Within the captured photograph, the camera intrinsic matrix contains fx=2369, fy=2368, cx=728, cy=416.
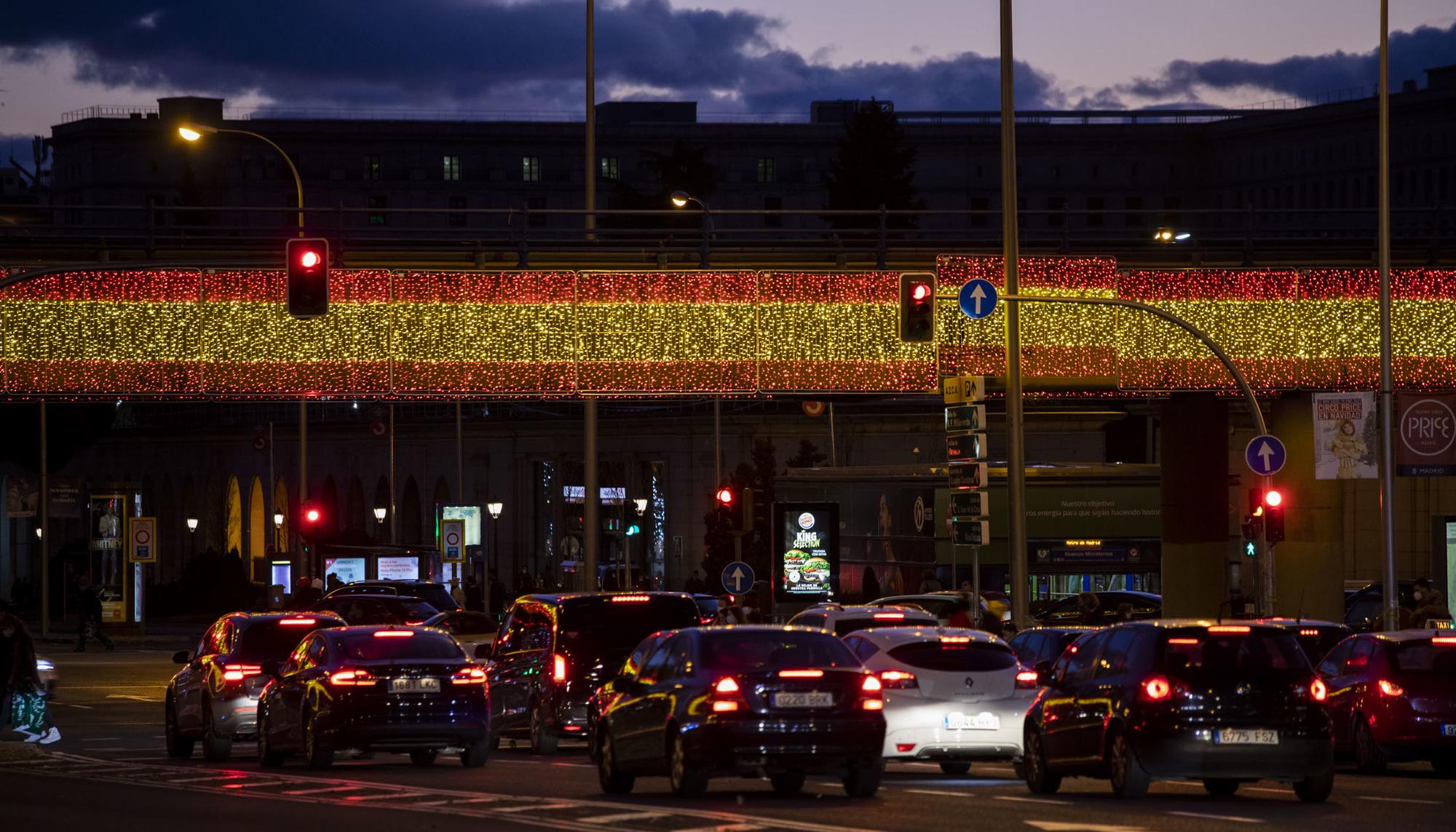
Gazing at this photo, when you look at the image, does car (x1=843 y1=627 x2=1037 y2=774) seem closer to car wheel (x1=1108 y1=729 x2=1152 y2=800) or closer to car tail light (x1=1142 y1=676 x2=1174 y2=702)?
car wheel (x1=1108 y1=729 x2=1152 y2=800)

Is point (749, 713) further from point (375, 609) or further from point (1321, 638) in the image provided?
point (375, 609)

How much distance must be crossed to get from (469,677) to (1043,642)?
25.5 feet

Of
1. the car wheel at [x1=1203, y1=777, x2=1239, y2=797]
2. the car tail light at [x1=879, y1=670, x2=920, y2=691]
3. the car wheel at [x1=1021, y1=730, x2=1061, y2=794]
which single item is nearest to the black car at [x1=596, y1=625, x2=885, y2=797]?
the car wheel at [x1=1021, y1=730, x2=1061, y2=794]

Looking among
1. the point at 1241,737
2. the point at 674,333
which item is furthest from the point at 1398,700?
the point at 674,333

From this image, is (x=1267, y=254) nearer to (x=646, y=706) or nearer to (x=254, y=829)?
(x=646, y=706)

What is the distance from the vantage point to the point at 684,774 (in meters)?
19.2

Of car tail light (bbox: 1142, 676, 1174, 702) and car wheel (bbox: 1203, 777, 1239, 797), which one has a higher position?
car tail light (bbox: 1142, 676, 1174, 702)

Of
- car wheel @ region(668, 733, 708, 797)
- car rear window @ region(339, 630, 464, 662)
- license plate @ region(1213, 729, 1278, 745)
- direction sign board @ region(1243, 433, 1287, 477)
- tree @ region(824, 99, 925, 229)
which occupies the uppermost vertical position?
tree @ region(824, 99, 925, 229)

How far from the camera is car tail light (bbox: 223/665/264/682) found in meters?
26.2

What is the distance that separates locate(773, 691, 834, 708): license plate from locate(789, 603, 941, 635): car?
7926mm

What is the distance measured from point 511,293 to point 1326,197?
119 metres

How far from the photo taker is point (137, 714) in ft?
116

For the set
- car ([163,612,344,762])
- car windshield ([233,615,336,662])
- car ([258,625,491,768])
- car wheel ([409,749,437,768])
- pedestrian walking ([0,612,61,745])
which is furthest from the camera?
car windshield ([233,615,336,662])

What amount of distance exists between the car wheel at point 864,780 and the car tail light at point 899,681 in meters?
3.20
